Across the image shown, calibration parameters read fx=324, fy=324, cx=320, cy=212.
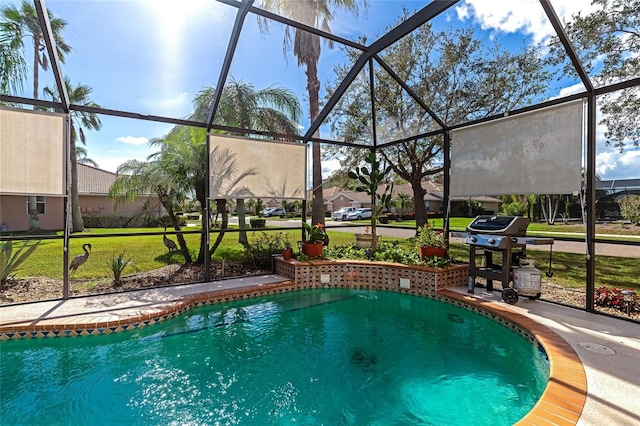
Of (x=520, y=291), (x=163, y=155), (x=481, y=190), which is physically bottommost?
(x=520, y=291)

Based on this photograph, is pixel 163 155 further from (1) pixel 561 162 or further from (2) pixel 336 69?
(1) pixel 561 162

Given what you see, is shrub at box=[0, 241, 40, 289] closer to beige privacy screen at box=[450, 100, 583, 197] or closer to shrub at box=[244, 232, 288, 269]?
shrub at box=[244, 232, 288, 269]

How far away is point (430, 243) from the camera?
673 centimetres

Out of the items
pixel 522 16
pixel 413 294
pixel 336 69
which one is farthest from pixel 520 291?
pixel 336 69

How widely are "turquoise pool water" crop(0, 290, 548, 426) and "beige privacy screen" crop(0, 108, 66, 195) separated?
229cm

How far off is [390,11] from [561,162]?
511 cm

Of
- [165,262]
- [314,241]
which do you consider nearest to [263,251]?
[314,241]

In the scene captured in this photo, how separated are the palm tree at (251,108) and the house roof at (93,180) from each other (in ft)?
38.5

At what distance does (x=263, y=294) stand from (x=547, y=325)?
454 centimetres

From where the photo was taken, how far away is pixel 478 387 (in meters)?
3.29

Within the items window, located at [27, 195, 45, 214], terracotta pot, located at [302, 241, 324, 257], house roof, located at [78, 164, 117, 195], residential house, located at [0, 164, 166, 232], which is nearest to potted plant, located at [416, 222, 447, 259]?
terracotta pot, located at [302, 241, 324, 257]

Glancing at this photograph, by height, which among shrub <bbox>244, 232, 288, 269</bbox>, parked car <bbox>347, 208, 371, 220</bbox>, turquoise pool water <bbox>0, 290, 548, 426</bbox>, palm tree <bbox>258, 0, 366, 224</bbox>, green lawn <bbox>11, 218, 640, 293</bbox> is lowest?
turquoise pool water <bbox>0, 290, 548, 426</bbox>

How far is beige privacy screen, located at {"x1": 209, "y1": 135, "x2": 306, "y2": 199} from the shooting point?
6.56m

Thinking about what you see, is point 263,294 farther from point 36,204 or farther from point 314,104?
point 36,204
